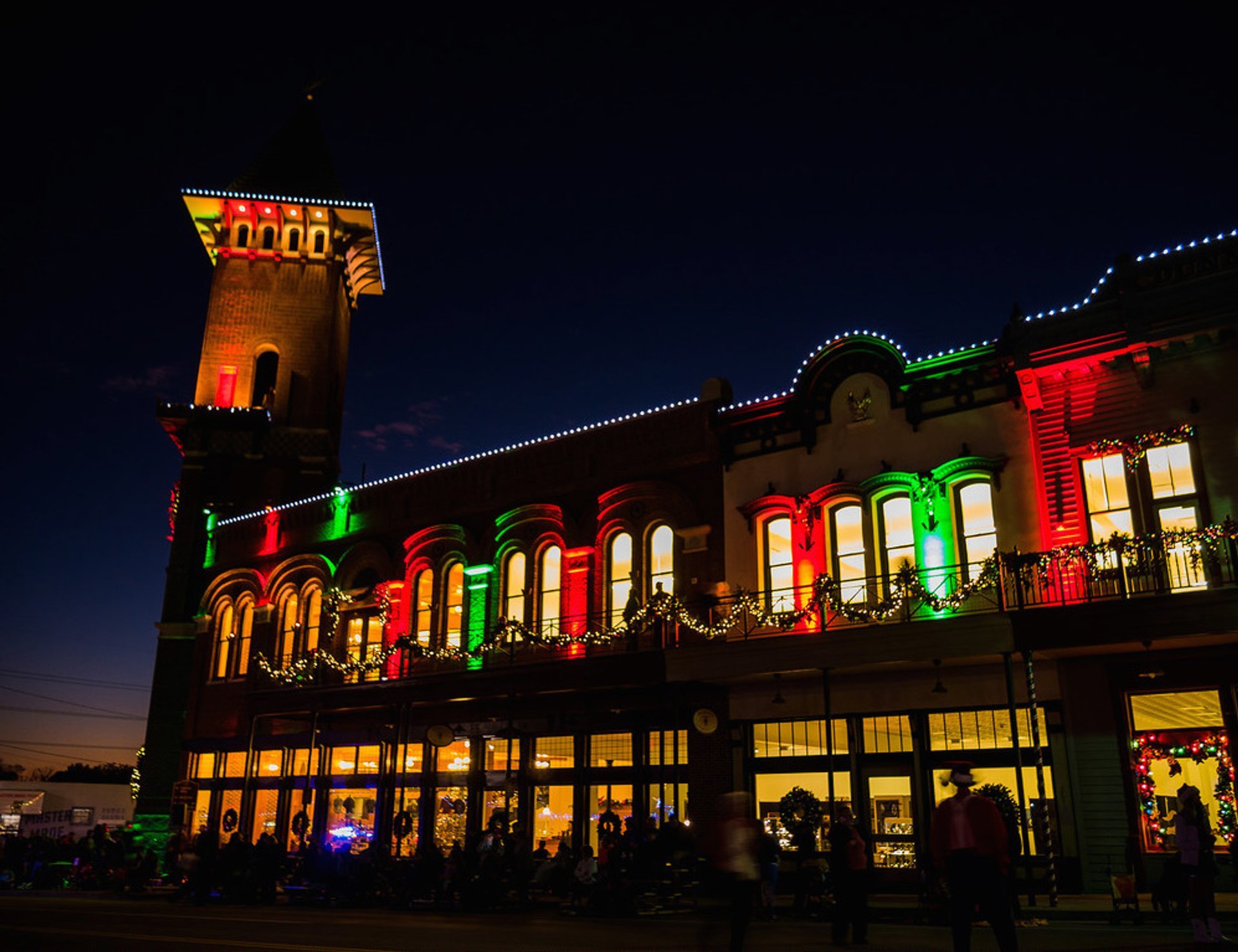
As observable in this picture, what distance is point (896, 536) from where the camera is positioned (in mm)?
19172

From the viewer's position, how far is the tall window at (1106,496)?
16906 millimetres

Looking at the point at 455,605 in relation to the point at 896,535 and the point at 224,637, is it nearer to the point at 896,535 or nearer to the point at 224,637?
the point at 224,637

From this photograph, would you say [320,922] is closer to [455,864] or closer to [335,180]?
[455,864]

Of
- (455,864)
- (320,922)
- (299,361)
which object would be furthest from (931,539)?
(299,361)

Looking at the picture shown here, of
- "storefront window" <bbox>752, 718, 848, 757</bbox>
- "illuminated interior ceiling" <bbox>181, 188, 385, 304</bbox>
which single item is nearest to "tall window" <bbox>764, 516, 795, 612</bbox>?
"storefront window" <bbox>752, 718, 848, 757</bbox>

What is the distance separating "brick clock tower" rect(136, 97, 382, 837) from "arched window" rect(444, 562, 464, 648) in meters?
8.20

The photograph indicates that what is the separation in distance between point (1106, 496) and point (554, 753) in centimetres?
1157

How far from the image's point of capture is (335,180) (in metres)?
35.2

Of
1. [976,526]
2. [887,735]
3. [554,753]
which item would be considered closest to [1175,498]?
[976,526]

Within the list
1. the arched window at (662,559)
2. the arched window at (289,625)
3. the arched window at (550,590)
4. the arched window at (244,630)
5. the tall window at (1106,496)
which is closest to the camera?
the tall window at (1106,496)

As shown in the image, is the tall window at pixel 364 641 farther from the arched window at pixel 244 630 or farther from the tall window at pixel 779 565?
the tall window at pixel 779 565

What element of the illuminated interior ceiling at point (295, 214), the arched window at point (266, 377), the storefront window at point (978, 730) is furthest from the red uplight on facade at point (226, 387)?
the storefront window at point (978, 730)

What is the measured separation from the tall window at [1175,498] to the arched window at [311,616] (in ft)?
61.9

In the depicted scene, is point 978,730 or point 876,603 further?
point 876,603
